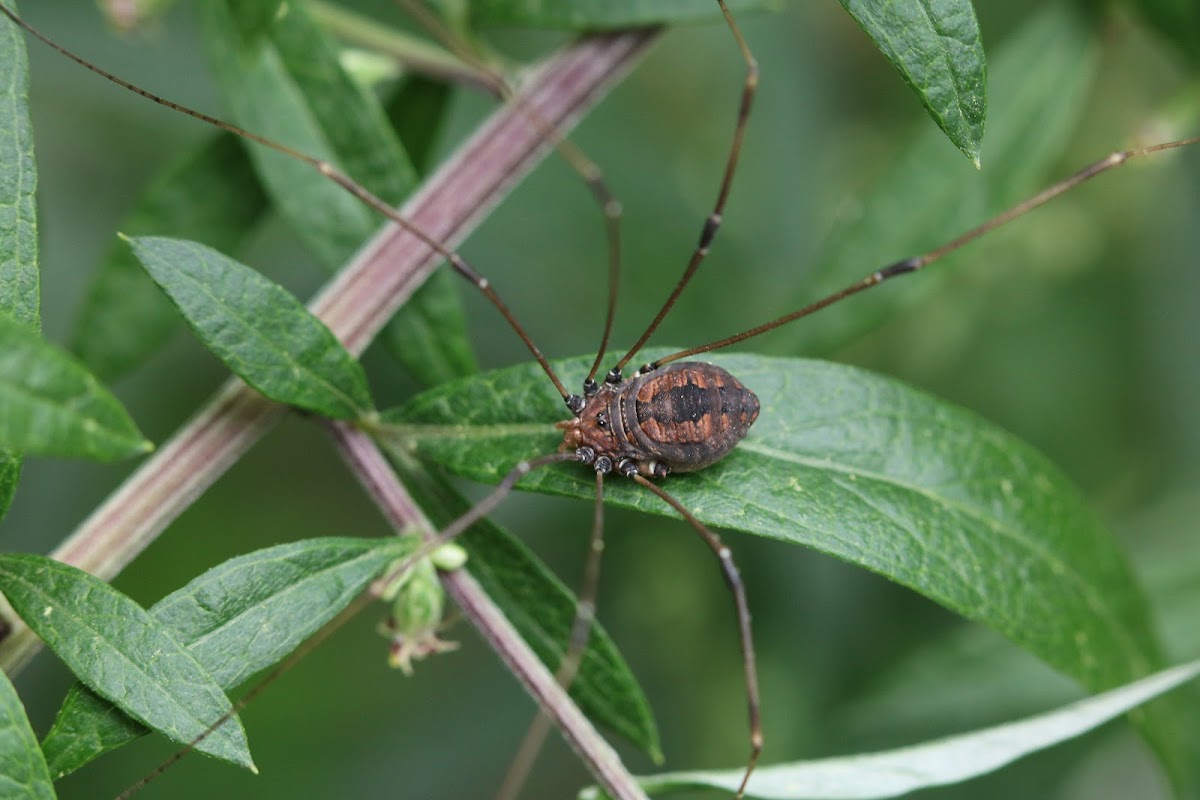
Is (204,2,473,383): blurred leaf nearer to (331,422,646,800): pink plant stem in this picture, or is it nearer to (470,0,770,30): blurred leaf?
(331,422,646,800): pink plant stem

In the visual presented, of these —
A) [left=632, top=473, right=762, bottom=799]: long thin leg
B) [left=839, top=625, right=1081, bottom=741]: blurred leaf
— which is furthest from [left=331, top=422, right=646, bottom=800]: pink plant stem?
[left=839, top=625, right=1081, bottom=741]: blurred leaf

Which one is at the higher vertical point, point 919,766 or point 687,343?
point 687,343

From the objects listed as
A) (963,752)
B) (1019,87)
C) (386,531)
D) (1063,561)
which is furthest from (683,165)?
(963,752)

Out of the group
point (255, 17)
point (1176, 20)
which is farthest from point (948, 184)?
point (255, 17)

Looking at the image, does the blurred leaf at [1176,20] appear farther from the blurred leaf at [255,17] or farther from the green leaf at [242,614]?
the green leaf at [242,614]

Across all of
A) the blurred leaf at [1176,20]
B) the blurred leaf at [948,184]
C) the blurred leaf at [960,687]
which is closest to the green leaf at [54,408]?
the blurred leaf at [948,184]

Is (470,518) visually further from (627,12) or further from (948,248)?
(948,248)

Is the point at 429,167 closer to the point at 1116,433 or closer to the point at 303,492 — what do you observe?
the point at 303,492
